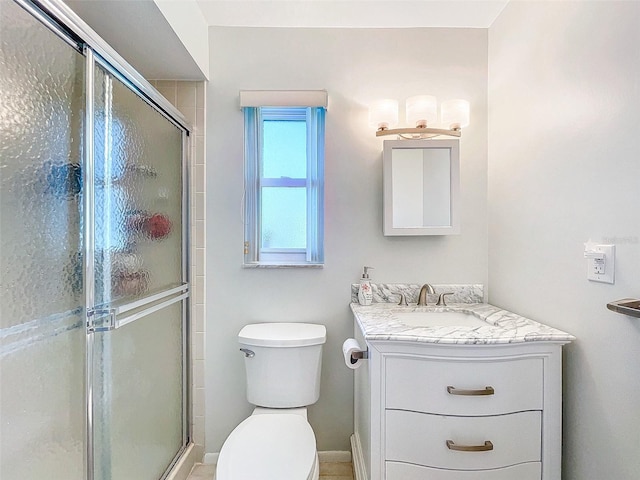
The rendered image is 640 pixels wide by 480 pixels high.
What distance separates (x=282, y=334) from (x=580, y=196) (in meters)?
1.26

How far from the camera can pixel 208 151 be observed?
74.5 inches

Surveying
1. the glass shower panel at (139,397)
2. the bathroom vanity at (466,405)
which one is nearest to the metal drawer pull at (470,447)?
the bathroom vanity at (466,405)

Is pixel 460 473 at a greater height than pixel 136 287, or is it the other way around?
pixel 136 287

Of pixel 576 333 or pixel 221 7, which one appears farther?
pixel 221 7

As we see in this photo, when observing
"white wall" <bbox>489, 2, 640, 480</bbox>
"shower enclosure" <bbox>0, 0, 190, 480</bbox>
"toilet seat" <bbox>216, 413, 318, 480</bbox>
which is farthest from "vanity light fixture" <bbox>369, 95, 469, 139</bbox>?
"toilet seat" <bbox>216, 413, 318, 480</bbox>

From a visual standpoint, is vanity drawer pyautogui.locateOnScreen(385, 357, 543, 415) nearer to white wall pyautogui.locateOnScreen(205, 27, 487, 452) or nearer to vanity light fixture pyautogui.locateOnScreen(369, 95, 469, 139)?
white wall pyautogui.locateOnScreen(205, 27, 487, 452)

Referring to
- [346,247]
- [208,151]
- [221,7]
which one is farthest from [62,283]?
[221,7]

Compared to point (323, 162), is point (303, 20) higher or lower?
higher

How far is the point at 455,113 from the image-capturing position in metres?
1.79

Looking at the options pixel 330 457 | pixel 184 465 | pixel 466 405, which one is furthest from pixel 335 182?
pixel 184 465

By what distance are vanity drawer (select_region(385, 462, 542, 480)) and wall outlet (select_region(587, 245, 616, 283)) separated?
65 cm

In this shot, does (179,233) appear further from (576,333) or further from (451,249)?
(576,333)

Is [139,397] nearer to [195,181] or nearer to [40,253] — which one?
[40,253]

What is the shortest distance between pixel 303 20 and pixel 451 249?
1.34 meters
